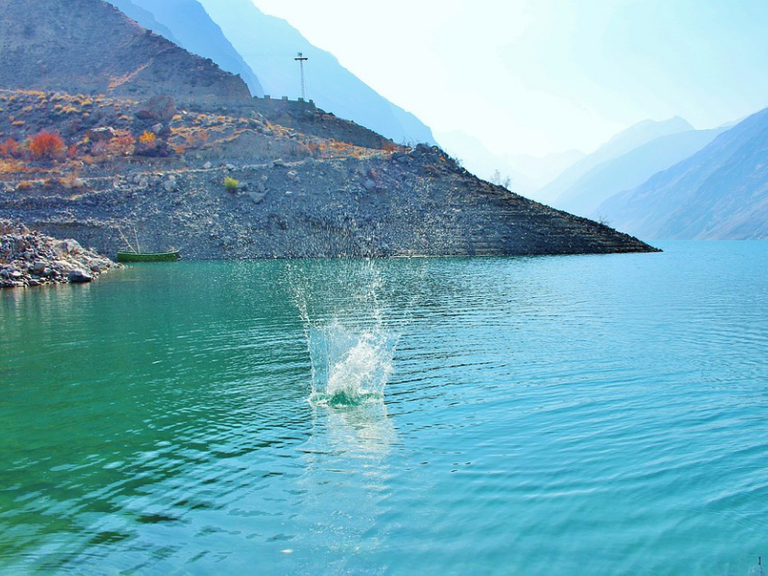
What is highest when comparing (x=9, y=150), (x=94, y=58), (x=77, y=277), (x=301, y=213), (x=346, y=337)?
(x=94, y=58)

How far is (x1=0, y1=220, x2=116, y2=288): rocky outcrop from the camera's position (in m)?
44.1

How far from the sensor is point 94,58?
12288cm

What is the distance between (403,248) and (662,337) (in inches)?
1924

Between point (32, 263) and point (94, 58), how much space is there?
9374cm

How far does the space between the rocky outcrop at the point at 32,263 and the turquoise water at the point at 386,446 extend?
67.4 feet

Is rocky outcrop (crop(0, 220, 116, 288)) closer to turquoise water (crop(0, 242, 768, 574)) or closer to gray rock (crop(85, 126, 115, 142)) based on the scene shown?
turquoise water (crop(0, 242, 768, 574))

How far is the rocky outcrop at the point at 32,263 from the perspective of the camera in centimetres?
4412

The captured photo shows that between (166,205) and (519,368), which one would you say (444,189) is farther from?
(519,368)

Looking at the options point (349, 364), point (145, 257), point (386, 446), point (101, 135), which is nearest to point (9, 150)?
point (101, 135)

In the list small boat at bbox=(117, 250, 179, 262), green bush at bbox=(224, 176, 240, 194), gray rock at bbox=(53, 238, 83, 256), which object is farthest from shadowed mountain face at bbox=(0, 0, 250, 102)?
gray rock at bbox=(53, 238, 83, 256)

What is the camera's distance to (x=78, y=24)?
129375 millimetres

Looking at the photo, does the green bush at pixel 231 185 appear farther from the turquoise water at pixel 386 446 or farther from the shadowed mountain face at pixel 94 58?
the turquoise water at pixel 386 446

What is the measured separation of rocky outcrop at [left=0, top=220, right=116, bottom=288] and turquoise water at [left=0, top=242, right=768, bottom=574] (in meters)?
20.5

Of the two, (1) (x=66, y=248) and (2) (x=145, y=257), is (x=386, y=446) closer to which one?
(1) (x=66, y=248)
